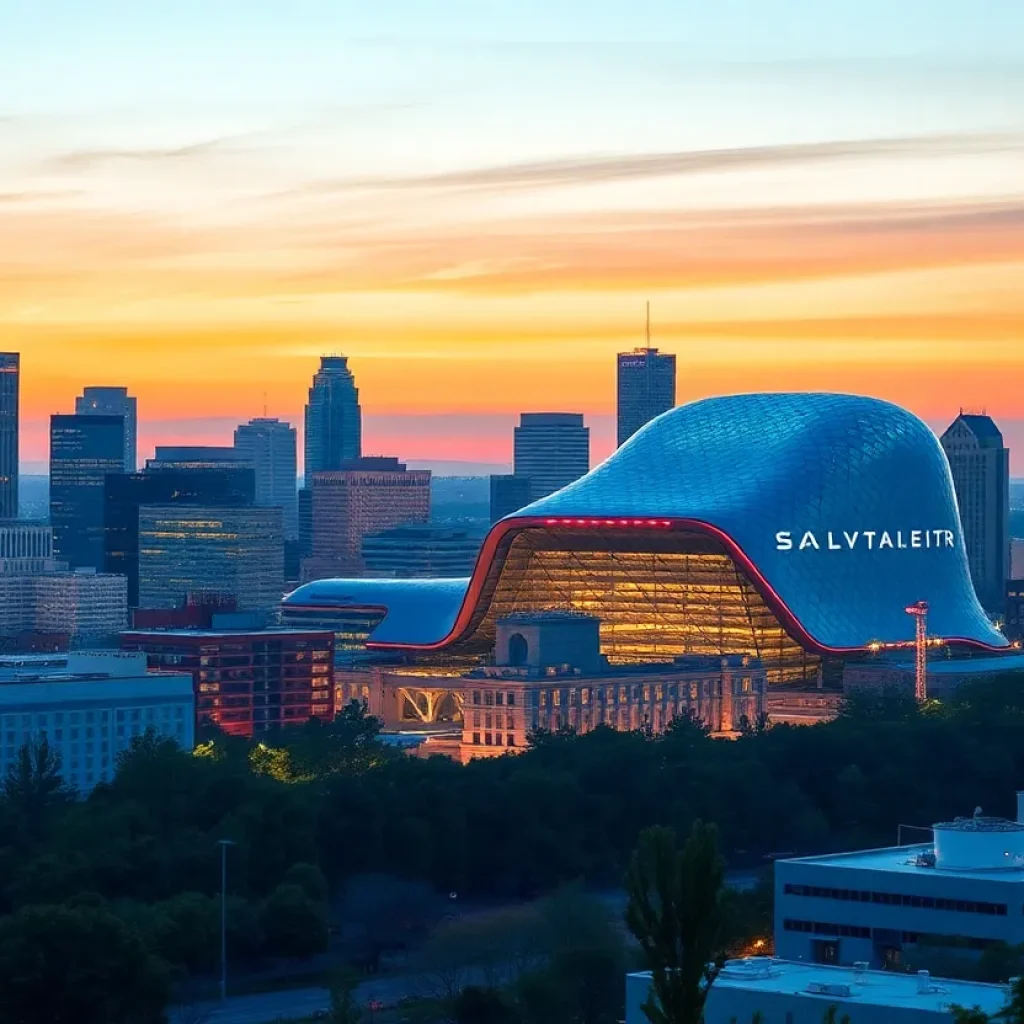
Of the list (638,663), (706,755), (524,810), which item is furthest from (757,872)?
(638,663)

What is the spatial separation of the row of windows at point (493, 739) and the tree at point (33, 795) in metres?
34.0

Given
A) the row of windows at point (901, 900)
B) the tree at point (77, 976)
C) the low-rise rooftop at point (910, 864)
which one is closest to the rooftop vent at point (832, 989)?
the row of windows at point (901, 900)

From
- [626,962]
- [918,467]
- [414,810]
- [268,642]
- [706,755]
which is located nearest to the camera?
[626,962]

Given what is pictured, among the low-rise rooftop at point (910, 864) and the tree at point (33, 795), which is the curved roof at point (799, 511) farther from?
the low-rise rooftop at point (910, 864)

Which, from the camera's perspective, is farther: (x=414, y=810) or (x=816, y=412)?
(x=816, y=412)

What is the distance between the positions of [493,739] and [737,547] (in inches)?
895

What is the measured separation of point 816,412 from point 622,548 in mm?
15434

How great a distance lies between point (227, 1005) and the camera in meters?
92.3

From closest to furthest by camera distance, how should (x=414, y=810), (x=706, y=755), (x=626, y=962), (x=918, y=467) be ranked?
1. (x=626, y=962)
2. (x=414, y=810)
3. (x=706, y=755)
4. (x=918, y=467)

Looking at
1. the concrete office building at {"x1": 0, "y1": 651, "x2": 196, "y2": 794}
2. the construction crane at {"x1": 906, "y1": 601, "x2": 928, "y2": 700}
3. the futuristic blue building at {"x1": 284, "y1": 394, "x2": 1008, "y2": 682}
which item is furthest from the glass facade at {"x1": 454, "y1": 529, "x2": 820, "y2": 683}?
the concrete office building at {"x1": 0, "y1": 651, "x2": 196, "y2": 794}

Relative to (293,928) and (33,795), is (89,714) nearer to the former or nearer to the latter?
(33,795)

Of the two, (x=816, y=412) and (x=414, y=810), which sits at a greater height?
(x=816, y=412)

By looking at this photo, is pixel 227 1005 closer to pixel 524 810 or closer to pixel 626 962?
pixel 626 962

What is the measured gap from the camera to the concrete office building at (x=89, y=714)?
15275 centimetres
